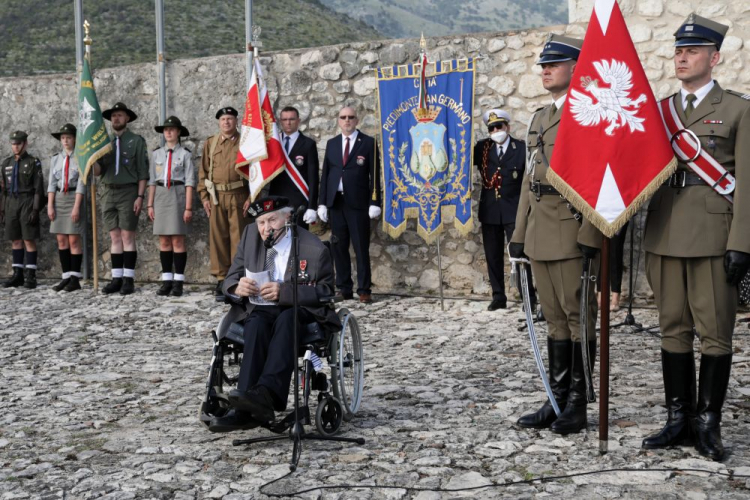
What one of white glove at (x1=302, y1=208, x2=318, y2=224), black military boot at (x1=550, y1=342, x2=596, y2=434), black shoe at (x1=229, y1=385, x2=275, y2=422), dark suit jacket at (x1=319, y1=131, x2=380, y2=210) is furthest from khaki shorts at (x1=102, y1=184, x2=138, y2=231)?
black military boot at (x1=550, y1=342, x2=596, y2=434)

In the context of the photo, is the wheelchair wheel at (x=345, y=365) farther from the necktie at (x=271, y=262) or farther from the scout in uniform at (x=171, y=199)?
the scout in uniform at (x=171, y=199)

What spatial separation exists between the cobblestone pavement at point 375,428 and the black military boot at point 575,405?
47 mm

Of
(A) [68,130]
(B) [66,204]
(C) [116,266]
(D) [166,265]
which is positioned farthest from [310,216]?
(A) [68,130]

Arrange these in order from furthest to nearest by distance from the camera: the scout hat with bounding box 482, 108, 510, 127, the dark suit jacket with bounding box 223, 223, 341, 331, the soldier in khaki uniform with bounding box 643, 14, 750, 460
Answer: the scout hat with bounding box 482, 108, 510, 127 < the dark suit jacket with bounding box 223, 223, 341, 331 < the soldier in khaki uniform with bounding box 643, 14, 750, 460

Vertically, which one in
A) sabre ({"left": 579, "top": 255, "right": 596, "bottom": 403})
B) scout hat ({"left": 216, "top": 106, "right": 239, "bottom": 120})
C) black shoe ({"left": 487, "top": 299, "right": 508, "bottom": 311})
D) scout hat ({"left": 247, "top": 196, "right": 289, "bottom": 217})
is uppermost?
scout hat ({"left": 216, "top": 106, "right": 239, "bottom": 120})

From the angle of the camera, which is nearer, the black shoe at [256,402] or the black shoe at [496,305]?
the black shoe at [256,402]

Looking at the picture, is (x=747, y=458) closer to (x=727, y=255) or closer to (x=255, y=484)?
(x=727, y=255)

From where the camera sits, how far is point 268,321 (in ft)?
14.6

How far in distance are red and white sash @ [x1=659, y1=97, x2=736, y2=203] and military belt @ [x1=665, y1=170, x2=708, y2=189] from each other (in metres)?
0.03

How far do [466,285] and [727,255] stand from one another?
5.16m

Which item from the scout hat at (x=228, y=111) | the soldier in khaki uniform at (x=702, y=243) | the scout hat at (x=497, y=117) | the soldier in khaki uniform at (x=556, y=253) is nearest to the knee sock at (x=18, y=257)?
the scout hat at (x=228, y=111)

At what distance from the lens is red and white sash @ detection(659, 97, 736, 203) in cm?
379

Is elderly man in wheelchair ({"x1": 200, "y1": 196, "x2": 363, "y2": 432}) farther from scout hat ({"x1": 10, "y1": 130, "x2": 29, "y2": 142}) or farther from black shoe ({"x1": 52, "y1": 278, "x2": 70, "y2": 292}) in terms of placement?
scout hat ({"x1": 10, "y1": 130, "x2": 29, "y2": 142})

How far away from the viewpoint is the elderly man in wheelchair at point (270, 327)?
423 cm
